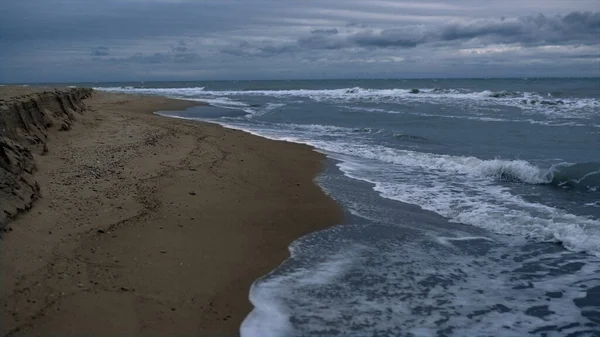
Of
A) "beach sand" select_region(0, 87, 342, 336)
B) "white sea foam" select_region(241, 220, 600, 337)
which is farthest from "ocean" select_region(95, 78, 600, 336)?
"beach sand" select_region(0, 87, 342, 336)

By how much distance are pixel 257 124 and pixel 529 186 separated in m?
13.0

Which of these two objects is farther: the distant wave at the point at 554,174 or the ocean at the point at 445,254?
the distant wave at the point at 554,174

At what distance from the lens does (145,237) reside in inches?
249

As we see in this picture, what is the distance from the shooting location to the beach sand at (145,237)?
14.9 ft

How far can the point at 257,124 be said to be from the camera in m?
22.0

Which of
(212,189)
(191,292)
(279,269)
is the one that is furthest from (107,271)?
(212,189)

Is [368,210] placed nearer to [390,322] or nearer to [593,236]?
[593,236]

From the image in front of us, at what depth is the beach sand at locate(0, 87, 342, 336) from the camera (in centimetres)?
454

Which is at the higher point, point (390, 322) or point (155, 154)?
point (155, 154)

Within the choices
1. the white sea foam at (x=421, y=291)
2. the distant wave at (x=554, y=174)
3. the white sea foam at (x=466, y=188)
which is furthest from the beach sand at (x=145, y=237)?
the distant wave at (x=554, y=174)

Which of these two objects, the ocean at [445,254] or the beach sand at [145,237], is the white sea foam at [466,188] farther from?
the beach sand at [145,237]

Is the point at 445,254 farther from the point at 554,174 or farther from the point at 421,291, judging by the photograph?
the point at 554,174

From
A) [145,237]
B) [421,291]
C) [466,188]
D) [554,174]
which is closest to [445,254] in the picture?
[421,291]

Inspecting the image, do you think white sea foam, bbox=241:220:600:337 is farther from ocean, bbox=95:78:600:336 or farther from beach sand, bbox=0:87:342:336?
beach sand, bbox=0:87:342:336
